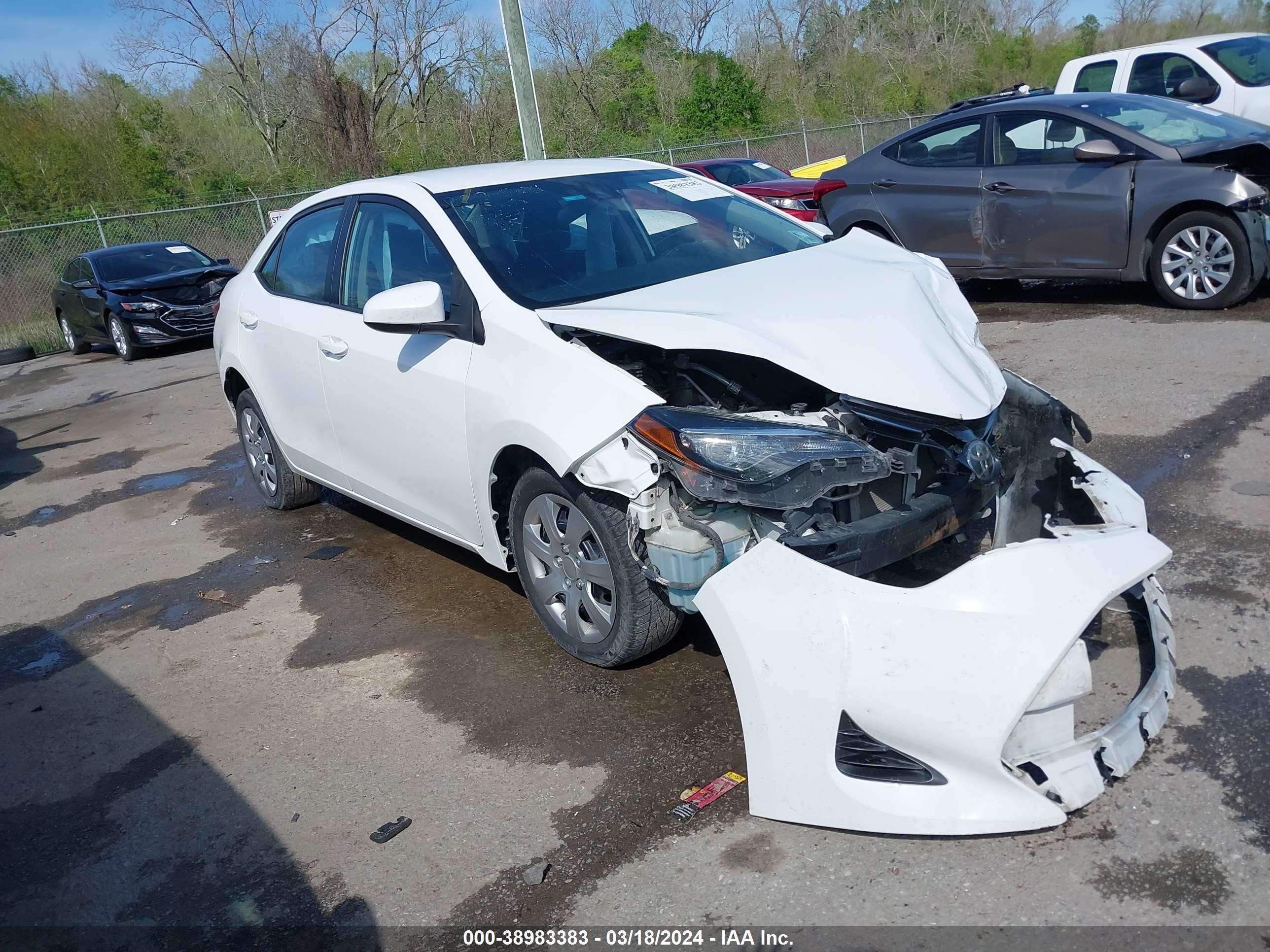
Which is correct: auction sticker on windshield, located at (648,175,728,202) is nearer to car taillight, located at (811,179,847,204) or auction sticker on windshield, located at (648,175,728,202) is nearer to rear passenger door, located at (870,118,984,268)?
rear passenger door, located at (870,118,984,268)

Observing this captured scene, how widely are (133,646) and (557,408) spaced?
2.59m

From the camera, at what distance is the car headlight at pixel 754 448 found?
3.06 meters

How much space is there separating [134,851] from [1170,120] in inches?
338

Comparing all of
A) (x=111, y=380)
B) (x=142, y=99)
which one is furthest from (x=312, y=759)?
(x=142, y=99)

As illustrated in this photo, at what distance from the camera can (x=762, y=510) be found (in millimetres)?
3145

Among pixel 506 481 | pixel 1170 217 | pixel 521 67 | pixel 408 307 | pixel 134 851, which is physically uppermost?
pixel 521 67

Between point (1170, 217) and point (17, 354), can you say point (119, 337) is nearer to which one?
point (17, 354)

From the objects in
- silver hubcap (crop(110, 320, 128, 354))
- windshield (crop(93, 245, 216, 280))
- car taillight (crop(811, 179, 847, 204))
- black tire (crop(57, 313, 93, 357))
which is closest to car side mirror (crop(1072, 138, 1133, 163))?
car taillight (crop(811, 179, 847, 204))

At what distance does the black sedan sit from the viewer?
1405cm

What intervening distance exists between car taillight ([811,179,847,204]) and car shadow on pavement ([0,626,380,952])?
7848 mm

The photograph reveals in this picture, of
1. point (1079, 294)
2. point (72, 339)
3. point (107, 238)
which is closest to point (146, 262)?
point (72, 339)

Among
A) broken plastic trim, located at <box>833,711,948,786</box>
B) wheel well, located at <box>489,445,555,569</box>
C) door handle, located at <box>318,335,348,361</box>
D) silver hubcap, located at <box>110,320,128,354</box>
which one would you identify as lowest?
broken plastic trim, located at <box>833,711,948,786</box>

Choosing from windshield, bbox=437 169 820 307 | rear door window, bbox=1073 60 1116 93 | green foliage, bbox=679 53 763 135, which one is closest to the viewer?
windshield, bbox=437 169 820 307

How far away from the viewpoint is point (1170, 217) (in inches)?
312
